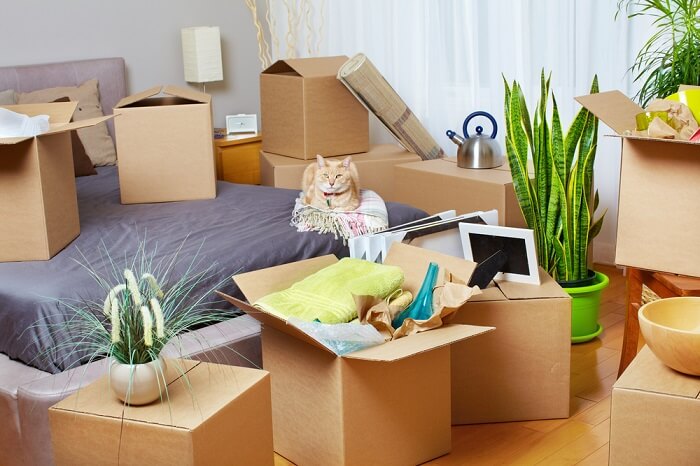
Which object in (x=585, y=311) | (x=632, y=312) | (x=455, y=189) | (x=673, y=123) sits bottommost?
(x=585, y=311)

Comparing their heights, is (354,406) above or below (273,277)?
below

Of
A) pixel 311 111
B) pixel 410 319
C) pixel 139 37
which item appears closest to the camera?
pixel 410 319

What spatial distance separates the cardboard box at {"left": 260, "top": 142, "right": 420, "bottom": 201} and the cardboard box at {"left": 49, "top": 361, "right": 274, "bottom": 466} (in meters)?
1.96

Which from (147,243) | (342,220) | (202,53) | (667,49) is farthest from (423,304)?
(202,53)

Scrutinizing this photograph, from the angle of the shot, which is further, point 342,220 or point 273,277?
point 342,220

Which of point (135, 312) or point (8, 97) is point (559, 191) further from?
point (8, 97)

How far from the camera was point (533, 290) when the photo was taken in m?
2.52

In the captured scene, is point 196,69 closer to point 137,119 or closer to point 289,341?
point 137,119

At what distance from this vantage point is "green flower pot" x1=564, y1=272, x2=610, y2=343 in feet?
10.1

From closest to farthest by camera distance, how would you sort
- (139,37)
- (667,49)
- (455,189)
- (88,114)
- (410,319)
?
(410,319) < (667,49) < (455,189) < (88,114) < (139,37)

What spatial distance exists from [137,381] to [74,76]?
284 centimetres

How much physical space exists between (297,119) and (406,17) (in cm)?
96

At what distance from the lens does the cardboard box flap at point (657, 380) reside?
167 cm

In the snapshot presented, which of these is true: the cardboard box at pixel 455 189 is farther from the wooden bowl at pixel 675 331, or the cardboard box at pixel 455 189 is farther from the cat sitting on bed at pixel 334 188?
the wooden bowl at pixel 675 331
